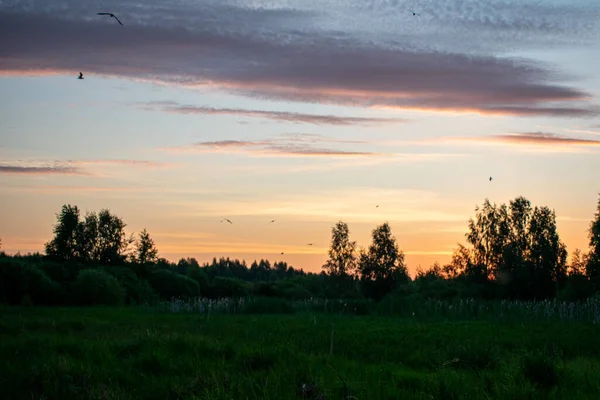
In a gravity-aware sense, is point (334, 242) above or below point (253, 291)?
above

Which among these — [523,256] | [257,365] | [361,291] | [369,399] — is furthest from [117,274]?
[369,399]

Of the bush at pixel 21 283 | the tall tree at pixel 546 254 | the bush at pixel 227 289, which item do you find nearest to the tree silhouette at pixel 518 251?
the tall tree at pixel 546 254

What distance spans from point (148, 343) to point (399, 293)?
165 feet

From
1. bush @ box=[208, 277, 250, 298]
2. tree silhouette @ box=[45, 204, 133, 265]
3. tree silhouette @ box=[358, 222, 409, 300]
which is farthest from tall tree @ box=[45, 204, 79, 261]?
tree silhouette @ box=[358, 222, 409, 300]

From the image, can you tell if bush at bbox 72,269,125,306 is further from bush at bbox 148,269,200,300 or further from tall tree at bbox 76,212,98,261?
tall tree at bbox 76,212,98,261

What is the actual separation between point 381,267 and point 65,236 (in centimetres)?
3314

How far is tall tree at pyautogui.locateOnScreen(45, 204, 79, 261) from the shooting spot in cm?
7250

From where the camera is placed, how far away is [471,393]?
11102 millimetres

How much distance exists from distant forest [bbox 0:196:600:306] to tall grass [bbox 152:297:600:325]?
324 inches

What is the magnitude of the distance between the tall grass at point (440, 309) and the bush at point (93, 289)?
5.33 meters

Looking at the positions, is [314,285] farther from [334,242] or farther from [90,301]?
[90,301]

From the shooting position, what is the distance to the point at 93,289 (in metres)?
50.7

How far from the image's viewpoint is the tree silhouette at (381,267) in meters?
70.6

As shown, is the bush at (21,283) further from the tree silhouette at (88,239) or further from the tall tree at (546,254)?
the tall tree at (546,254)
